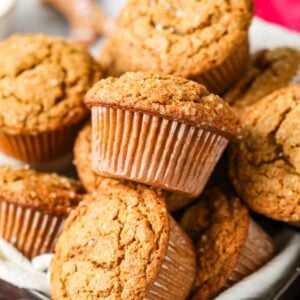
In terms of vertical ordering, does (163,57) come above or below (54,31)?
above

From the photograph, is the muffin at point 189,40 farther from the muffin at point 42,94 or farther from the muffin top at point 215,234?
the muffin top at point 215,234

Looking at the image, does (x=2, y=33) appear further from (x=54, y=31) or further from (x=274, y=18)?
(x=274, y=18)

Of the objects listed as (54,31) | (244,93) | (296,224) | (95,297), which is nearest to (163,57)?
(244,93)

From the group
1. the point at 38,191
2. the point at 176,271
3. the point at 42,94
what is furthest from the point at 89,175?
the point at 176,271

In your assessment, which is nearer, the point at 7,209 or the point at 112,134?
the point at 112,134

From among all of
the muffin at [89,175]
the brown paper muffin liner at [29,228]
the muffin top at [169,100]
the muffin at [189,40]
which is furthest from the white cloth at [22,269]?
the muffin at [189,40]

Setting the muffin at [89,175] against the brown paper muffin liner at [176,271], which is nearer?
the brown paper muffin liner at [176,271]
